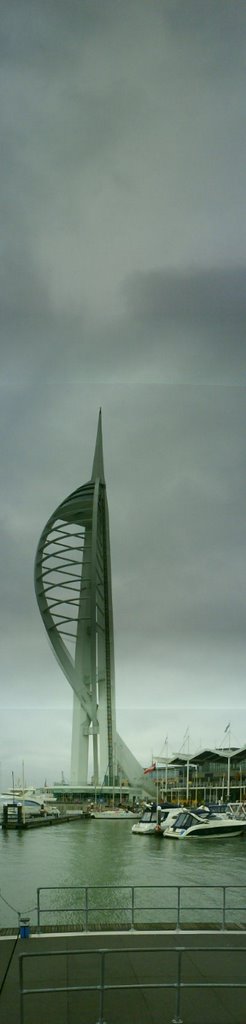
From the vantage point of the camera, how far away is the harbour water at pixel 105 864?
1236cm

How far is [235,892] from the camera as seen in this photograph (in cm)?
1127

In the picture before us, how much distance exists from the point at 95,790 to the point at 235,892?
36.6m

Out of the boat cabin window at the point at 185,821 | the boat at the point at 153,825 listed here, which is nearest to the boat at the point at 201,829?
the boat cabin window at the point at 185,821

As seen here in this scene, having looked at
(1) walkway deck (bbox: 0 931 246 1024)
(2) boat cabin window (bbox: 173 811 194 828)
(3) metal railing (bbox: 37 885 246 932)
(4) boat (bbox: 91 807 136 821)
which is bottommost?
(4) boat (bbox: 91 807 136 821)

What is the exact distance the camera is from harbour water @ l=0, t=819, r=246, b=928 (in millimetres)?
12359

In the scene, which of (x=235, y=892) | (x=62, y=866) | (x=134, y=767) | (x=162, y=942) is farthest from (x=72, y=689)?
(x=162, y=942)

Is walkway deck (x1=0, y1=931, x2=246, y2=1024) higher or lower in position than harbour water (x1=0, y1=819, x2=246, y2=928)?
higher

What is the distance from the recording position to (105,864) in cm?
1583

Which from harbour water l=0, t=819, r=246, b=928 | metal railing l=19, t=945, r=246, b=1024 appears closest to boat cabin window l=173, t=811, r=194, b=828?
harbour water l=0, t=819, r=246, b=928

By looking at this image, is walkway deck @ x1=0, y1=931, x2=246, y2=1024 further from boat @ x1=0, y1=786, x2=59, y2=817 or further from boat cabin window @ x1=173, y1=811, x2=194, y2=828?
boat @ x1=0, y1=786, x2=59, y2=817

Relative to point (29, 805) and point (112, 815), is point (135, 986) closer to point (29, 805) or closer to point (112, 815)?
point (112, 815)

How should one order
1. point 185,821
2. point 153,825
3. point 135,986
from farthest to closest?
point 153,825, point 185,821, point 135,986

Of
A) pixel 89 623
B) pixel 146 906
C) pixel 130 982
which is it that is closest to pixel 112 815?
pixel 89 623

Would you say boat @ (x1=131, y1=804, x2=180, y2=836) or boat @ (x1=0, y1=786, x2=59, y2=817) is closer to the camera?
boat @ (x1=131, y1=804, x2=180, y2=836)
